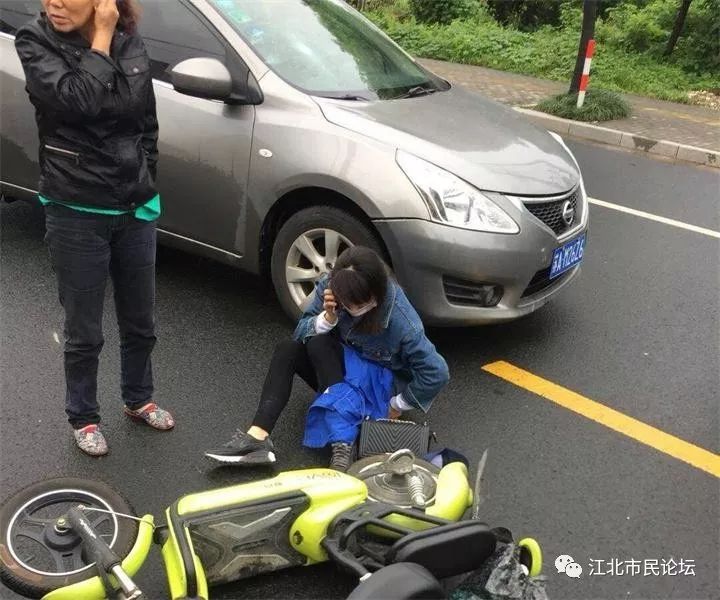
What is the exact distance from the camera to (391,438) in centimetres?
281

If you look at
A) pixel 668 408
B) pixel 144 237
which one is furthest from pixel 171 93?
pixel 668 408

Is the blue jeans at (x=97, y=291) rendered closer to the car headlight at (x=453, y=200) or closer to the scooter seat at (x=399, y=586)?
the car headlight at (x=453, y=200)

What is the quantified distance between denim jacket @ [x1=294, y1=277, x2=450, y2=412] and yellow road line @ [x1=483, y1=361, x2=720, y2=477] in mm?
717

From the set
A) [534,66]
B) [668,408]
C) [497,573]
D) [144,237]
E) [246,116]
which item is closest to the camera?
[497,573]

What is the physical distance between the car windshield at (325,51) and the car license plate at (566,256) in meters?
1.14

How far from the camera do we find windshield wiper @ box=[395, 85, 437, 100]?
160 inches

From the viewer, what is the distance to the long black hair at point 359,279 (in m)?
2.78

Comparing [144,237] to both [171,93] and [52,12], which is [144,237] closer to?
[52,12]

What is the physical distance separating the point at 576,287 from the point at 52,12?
323 centimetres

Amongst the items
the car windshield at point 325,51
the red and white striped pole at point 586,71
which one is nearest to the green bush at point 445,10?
the red and white striped pole at point 586,71

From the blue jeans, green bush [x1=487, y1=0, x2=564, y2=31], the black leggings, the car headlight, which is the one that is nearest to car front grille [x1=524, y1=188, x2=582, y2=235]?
the car headlight

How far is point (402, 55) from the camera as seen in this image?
4602 millimetres

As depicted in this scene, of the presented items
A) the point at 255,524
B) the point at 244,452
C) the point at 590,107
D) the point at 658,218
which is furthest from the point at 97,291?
the point at 590,107

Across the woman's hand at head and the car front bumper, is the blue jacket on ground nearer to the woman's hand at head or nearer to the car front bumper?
the car front bumper
